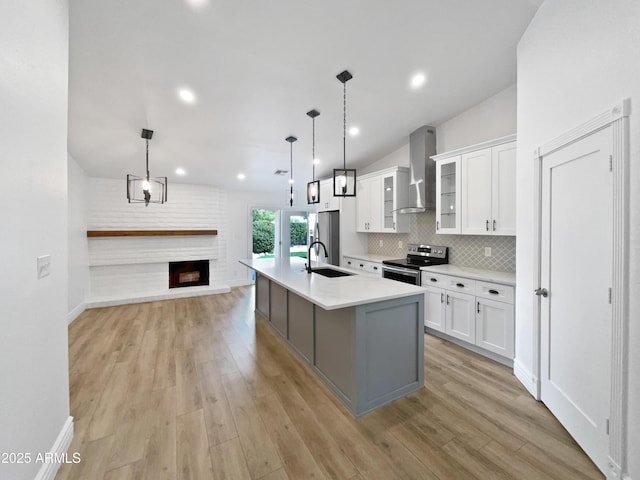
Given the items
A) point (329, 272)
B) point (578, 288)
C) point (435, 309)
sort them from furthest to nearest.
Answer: point (435, 309) → point (329, 272) → point (578, 288)

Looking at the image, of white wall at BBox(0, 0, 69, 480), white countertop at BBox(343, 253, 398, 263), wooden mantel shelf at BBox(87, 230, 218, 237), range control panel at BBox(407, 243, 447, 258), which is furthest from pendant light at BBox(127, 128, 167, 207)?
range control panel at BBox(407, 243, 447, 258)

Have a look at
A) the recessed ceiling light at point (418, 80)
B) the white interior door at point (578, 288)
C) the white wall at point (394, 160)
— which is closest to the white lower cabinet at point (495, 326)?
the white interior door at point (578, 288)

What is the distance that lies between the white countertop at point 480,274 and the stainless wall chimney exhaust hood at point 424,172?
1013 millimetres

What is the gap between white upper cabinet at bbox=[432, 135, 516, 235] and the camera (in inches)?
118

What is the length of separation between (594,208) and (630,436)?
3.95 feet

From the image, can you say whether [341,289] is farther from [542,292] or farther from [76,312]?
[76,312]

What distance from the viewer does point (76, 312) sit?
4469 mm

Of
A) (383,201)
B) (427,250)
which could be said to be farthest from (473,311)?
(383,201)

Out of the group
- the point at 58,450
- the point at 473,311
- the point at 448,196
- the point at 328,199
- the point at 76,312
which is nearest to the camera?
the point at 58,450

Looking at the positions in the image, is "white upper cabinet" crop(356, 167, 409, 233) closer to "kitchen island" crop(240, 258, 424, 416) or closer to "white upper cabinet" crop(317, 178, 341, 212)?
"white upper cabinet" crop(317, 178, 341, 212)

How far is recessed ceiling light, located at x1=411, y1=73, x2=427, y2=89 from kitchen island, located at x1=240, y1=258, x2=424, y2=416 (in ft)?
7.62

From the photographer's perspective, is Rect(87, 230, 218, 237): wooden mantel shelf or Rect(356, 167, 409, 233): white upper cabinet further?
Rect(87, 230, 218, 237): wooden mantel shelf

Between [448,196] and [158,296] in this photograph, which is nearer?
[448,196]

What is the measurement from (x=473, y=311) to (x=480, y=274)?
419mm
